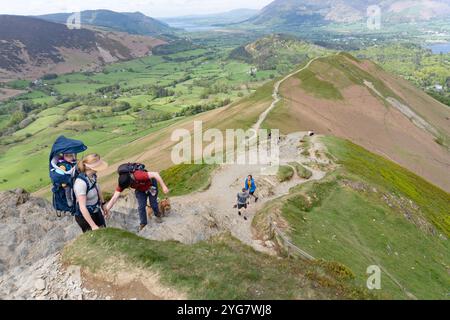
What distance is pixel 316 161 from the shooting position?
5038cm

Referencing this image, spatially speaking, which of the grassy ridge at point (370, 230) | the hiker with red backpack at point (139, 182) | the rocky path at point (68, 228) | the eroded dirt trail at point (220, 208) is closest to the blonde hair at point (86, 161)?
the hiker with red backpack at point (139, 182)

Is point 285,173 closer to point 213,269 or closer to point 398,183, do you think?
point 398,183

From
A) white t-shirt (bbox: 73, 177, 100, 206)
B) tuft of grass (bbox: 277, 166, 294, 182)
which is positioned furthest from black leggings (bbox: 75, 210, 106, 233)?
tuft of grass (bbox: 277, 166, 294, 182)

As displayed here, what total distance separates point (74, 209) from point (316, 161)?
38.3 meters

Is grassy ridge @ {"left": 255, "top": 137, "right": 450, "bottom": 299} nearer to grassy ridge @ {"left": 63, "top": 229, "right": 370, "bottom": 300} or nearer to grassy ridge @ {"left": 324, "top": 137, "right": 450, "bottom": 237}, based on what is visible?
grassy ridge @ {"left": 324, "top": 137, "right": 450, "bottom": 237}

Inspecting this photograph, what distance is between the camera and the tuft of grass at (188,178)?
137ft

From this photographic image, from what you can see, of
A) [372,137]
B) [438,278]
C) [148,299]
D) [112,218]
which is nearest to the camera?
[148,299]

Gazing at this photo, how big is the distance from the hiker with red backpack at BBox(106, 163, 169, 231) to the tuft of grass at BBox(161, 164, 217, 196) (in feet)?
56.6

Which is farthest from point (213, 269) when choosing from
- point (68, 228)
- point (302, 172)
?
point (302, 172)

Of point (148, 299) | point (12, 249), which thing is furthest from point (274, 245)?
point (12, 249)

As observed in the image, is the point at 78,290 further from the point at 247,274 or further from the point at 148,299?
the point at 247,274

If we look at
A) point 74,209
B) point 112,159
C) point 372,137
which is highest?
point 74,209

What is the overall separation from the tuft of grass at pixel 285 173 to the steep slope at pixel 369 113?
3873cm

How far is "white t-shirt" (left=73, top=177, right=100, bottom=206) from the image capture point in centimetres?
1551
